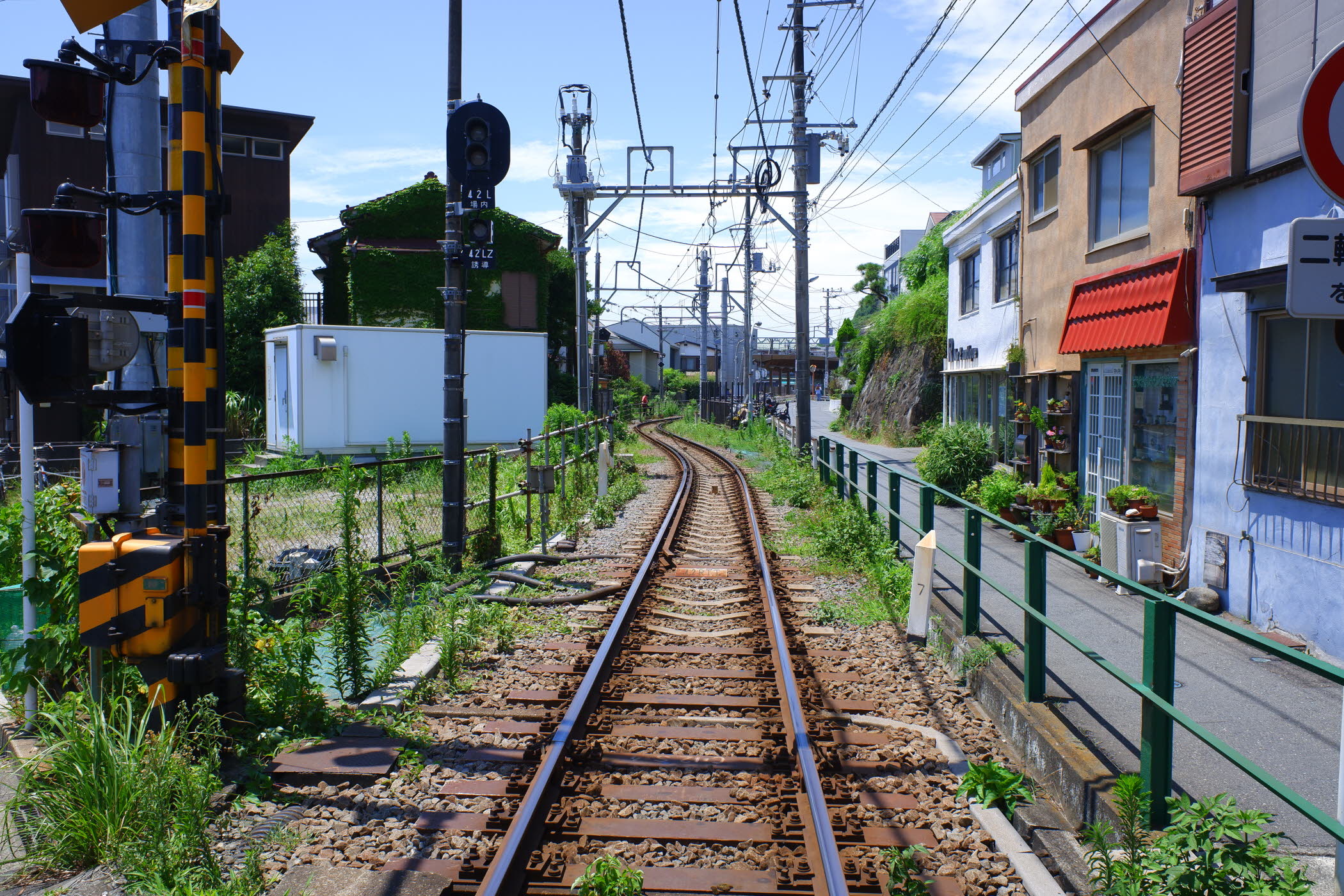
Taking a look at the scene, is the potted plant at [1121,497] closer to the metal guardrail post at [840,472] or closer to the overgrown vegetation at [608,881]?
the metal guardrail post at [840,472]

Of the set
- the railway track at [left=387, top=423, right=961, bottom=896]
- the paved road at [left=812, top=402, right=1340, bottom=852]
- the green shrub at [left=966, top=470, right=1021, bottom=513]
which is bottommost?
the railway track at [left=387, top=423, right=961, bottom=896]

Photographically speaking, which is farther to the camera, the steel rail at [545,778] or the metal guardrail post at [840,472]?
the metal guardrail post at [840,472]


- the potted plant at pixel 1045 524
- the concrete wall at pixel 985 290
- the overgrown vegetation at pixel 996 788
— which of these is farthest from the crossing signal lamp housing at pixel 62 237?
the concrete wall at pixel 985 290

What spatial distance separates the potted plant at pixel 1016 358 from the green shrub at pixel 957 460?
58.5 inches

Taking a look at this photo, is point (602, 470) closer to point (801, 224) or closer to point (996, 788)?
point (801, 224)

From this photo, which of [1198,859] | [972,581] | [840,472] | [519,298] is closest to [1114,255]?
[840,472]

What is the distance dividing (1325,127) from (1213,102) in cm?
673

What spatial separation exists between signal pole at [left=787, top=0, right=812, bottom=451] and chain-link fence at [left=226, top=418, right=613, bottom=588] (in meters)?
4.92

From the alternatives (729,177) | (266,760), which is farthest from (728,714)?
(729,177)

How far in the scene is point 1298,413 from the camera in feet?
25.5

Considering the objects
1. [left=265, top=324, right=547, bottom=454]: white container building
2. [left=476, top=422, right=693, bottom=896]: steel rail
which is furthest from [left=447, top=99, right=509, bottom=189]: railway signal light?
[left=265, top=324, right=547, bottom=454]: white container building

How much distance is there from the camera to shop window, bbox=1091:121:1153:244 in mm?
10602

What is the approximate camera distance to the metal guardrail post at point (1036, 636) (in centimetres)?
543

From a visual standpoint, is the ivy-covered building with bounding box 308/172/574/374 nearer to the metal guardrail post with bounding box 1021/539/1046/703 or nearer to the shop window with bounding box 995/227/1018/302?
the shop window with bounding box 995/227/1018/302
